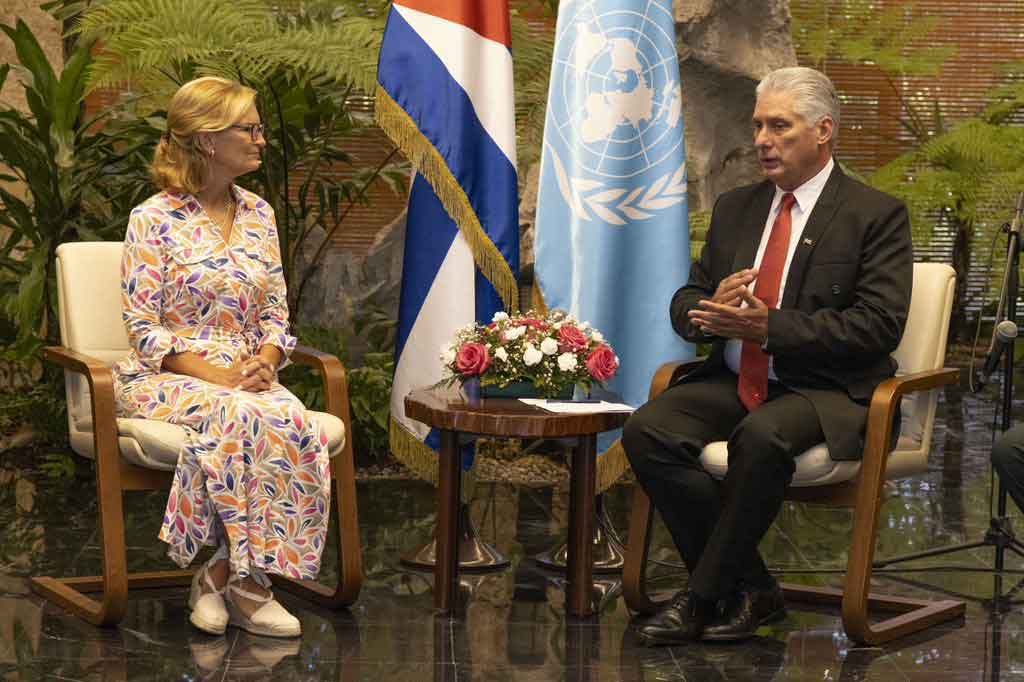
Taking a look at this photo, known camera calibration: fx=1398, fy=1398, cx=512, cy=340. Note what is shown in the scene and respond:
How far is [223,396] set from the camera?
11.8 ft

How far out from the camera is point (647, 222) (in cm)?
445

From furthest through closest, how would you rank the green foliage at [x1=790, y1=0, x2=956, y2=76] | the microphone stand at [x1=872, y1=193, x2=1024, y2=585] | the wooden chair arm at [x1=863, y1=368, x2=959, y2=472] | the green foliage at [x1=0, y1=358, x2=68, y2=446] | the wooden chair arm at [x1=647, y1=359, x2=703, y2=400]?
the green foliage at [x1=790, y1=0, x2=956, y2=76] < the green foliage at [x1=0, y1=358, x2=68, y2=446] < the microphone stand at [x1=872, y1=193, x2=1024, y2=585] < the wooden chair arm at [x1=647, y1=359, x2=703, y2=400] < the wooden chair arm at [x1=863, y1=368, x2=959, y2=472]

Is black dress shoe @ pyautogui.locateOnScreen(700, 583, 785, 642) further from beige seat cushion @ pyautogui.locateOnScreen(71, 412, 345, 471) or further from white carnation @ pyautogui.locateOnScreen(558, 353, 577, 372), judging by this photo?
beige seat cushion @ pyautogui.locateOnScreen(71, 412, 345, 471)

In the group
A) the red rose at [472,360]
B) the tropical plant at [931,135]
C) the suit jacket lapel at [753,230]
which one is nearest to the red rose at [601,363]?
the red rose at [472,360]

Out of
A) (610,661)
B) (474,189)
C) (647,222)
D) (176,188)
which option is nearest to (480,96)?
(474,189)

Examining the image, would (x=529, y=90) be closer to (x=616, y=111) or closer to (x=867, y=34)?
(x=616, y=111)

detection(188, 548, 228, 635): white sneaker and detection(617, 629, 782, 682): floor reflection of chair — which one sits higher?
detection(188, 548, 228, 635): white sneaker

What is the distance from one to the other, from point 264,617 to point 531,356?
986mm

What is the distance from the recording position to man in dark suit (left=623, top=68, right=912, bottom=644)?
11.7ft

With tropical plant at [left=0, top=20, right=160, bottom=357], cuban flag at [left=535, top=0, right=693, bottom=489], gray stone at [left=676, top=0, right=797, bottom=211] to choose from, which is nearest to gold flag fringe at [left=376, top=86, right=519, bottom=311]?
cuban flag at [left=535, top=0, right=693, bottom=489]

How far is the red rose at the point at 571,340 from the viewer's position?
3877mm

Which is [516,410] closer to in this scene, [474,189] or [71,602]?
[474,189]

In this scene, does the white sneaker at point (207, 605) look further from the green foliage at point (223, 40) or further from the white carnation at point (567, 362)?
the green foliage at point (223, 40)

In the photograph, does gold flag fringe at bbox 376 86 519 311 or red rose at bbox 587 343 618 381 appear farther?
gold flag fringe at bbox 376 86 519 311
